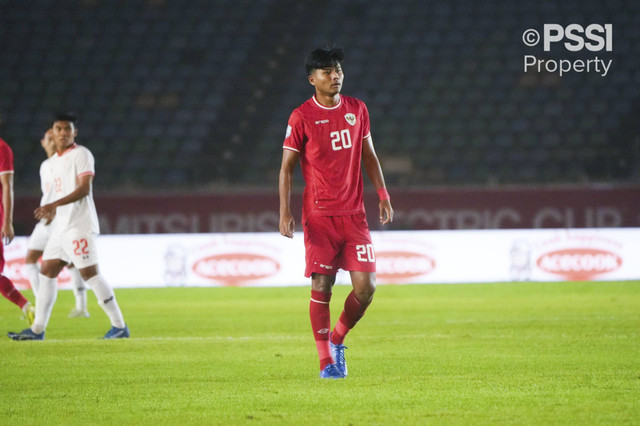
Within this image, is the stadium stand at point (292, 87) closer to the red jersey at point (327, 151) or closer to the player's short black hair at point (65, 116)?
the player's short black hair at point (65, 116)

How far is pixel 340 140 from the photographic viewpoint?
6.27m

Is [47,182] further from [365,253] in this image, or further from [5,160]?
[365,253]

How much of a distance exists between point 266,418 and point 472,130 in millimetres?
18289

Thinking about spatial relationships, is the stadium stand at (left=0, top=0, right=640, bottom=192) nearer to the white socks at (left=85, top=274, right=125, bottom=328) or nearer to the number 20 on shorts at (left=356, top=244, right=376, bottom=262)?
the white socks at (left=85, top=274, right=125, bottom=328)

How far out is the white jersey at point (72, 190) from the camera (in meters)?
8.94

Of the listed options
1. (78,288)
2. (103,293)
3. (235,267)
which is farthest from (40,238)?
(235,267)

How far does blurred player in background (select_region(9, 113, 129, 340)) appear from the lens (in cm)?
890

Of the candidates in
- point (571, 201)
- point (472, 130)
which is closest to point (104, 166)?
point (472, 130)

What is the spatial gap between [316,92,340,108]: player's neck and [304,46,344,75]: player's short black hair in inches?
6.6

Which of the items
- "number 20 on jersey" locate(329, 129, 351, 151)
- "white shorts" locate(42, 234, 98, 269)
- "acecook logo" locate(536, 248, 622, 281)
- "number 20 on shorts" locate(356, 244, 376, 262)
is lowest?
"acecook logo" locate(536, 248, 622, 281)

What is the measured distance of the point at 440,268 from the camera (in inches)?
649

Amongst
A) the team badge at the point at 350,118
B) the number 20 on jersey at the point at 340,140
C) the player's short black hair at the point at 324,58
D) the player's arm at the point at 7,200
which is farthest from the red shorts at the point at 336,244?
the player's arm at the point at 7,200

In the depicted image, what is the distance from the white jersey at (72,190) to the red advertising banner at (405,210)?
9.50 metres

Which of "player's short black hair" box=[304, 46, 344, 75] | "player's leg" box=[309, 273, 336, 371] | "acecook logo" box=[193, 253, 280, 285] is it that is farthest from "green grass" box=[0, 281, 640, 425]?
"acecook logo" box=[193, 253, 280, 285]
